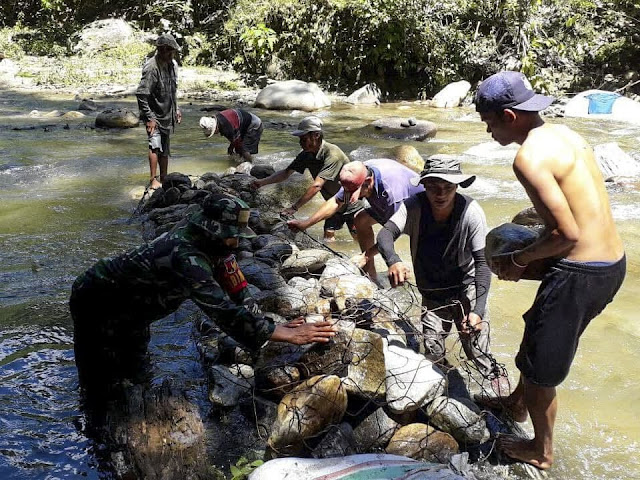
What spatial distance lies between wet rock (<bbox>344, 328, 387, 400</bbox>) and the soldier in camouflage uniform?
21 centimetres

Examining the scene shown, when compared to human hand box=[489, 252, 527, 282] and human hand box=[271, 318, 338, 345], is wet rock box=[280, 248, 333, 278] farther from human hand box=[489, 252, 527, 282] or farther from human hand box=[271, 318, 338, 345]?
human hand box=[489, 252, 527, 282]

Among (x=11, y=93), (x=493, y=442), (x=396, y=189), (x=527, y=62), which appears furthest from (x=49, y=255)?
(x=527, y=62)

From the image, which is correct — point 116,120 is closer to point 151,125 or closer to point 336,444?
point 151,125

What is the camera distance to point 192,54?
19.3 metres

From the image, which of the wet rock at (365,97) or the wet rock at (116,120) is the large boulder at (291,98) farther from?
the wet rock at (116,120)

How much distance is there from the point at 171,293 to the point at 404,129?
933 cm

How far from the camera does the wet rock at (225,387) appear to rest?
3168 mm

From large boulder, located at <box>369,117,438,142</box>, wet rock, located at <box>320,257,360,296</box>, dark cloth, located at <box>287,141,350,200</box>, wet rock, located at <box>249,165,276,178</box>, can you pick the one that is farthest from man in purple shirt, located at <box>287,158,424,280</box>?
large boulder, located at <box>369,117,438,142</box>

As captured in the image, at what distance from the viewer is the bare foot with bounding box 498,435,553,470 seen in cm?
294

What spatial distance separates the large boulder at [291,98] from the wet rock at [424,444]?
12230mm

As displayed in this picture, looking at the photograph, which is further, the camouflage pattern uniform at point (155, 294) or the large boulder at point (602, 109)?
the large boulder at point (602, 109)

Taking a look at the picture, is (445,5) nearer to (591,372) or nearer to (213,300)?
(591,372)

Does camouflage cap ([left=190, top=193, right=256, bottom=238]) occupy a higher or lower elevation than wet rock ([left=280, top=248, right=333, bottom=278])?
higher

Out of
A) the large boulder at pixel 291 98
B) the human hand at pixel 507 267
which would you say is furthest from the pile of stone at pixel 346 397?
the large boulder at pixel 291 98
